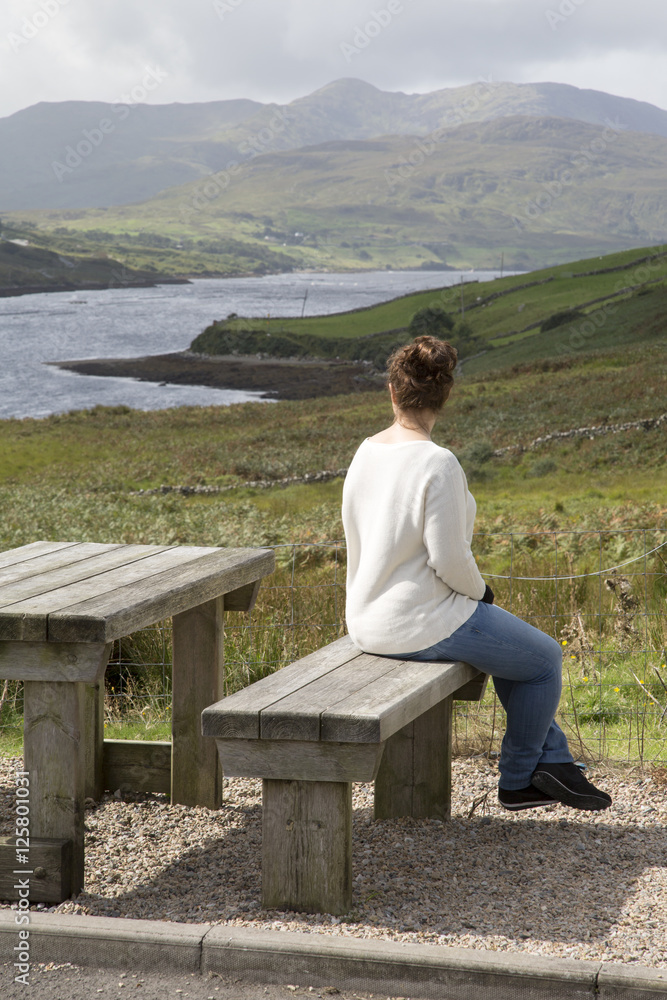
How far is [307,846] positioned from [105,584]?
1232mm

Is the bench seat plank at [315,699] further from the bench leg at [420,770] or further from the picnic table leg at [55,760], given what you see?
the picnic table leg at [55,760]

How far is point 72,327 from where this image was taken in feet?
458

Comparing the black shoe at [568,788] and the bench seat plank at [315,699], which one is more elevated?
the bench seat plank at [315,699]

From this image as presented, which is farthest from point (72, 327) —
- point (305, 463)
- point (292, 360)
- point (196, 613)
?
point (196, 613)

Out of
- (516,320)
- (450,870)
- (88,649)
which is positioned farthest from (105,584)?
(516,320)

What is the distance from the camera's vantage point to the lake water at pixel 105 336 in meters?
71.0

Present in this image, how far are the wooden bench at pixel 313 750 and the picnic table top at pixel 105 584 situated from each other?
464 millimetres

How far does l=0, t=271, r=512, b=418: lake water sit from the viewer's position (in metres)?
71.0

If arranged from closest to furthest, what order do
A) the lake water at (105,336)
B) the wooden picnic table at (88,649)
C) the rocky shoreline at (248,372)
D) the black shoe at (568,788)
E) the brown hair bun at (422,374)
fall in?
1. the wooden picnic table at (88,649)
2. the brown hair bun at (422,374)
3. the black shoe at (568,788)
4. the rocky shoreline at (248,372)
5. the lake water at (105,336)

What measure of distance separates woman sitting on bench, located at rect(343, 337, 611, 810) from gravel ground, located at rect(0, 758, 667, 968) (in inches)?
21.6

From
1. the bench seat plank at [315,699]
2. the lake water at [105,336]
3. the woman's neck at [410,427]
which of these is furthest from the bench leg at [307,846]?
the lake water at [105,336]

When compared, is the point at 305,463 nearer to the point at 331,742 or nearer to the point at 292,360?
the point at 331,742

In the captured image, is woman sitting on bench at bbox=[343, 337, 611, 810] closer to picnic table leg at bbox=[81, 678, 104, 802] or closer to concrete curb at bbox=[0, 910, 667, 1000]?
concrete curb at bbox=[0, 910, 667, 1000]

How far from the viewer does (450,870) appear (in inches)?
140
